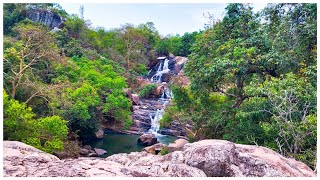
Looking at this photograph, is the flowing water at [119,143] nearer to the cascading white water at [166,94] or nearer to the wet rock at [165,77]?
the cascading white water at [166,94]

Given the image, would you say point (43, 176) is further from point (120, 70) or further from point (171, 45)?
point (171, 45)

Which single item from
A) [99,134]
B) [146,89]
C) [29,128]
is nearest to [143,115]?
[99,134]

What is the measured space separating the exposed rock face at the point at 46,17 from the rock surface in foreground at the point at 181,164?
24142 millimetres

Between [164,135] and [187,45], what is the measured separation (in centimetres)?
1764

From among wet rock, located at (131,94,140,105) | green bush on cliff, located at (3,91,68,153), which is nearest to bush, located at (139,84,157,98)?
wet rock, located at (131,94,140,105)

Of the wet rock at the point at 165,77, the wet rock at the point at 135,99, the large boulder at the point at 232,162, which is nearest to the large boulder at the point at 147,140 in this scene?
the wet rock at the point at 135,99

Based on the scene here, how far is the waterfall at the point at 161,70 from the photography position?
28.5 metres

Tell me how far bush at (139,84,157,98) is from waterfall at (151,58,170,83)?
467 cm

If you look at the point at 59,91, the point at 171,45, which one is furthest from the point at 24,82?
the point at 171,45

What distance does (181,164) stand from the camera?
504 cm

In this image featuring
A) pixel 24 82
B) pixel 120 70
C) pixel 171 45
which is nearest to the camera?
pixel 24 82

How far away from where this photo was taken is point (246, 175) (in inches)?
199

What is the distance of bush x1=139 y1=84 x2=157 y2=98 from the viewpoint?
2294 cm

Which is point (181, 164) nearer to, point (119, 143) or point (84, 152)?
point (84, 152)
